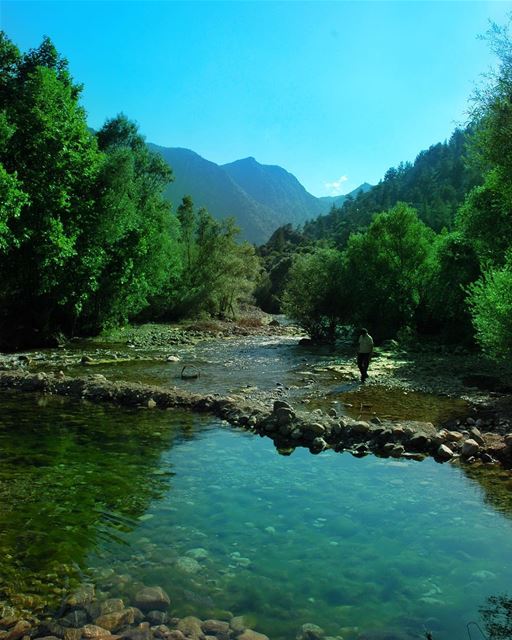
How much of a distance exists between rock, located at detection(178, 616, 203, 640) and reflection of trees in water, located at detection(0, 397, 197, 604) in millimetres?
1733

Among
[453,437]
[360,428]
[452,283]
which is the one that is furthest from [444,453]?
[452,283]

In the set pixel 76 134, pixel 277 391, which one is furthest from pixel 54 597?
pixel 76 134

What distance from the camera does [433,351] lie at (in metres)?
34.2

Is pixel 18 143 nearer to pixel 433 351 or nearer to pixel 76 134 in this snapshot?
pixel 76 134

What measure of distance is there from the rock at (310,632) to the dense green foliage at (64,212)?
2303 cm

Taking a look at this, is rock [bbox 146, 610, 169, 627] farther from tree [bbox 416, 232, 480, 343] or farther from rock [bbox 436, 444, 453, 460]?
tree [bbox 416, 232, 480, 343]

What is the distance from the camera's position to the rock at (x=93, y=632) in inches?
212

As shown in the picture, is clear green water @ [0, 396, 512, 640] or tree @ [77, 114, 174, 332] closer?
clear green water @ [0, 396, 512, 640]

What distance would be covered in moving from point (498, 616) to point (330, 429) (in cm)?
769

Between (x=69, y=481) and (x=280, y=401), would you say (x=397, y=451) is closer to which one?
(x=280, y=401)

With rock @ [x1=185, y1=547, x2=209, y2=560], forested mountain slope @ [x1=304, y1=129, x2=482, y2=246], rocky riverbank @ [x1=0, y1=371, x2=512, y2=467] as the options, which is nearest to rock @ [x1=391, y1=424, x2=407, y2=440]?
rocky riverbank @ [x1=0, y1=371, x2=512, y2=467]

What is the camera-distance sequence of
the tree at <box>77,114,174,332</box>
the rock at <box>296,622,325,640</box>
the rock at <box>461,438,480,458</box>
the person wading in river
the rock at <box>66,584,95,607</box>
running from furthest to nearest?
the tree at <box>77,114,174,332</box>
the person wading in river
the rock at <box>461,438,480,458</box>
the rock at <box>66,584,95,607</box>
the rock at <box>296,622,325,640</box>

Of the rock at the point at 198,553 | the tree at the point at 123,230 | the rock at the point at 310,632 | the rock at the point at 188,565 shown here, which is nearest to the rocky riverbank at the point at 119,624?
the rock at the point at 310,632

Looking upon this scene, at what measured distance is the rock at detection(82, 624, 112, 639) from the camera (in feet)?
17.6
